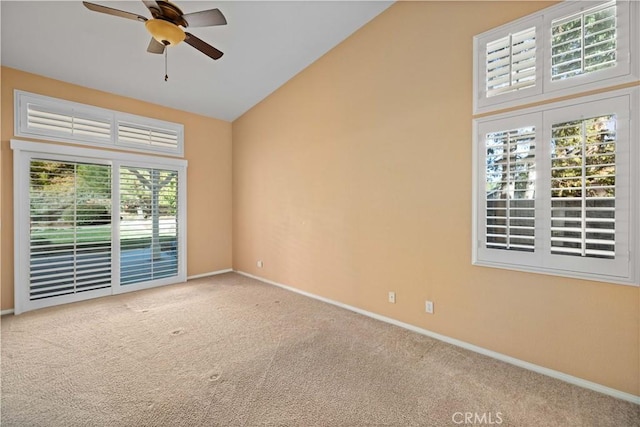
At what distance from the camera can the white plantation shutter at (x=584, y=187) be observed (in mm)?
2049

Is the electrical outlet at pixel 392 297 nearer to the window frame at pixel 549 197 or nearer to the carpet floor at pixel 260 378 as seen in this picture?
the carpet floor at pixel 260 378

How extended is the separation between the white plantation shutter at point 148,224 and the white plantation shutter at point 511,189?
15.5ft

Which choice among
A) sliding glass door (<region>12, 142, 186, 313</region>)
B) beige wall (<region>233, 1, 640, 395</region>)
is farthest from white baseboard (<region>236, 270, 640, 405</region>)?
sliding glass door (<region>12, 142, 186, 313</region>)

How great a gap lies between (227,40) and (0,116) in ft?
9.51

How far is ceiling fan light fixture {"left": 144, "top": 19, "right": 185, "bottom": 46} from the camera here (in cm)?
215

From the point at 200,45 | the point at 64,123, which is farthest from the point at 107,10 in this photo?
the point at 64,123

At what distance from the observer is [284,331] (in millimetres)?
3098

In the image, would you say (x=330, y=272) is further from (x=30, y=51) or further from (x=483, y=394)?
(x=30, y=51)

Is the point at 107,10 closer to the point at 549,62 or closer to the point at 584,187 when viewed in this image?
the point at 549,62

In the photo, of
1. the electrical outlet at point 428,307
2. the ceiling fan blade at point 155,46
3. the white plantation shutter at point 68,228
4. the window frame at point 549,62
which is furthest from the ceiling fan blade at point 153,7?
the electrical outlet at point 428,307

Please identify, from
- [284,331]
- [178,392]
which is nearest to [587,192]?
[284,331]
